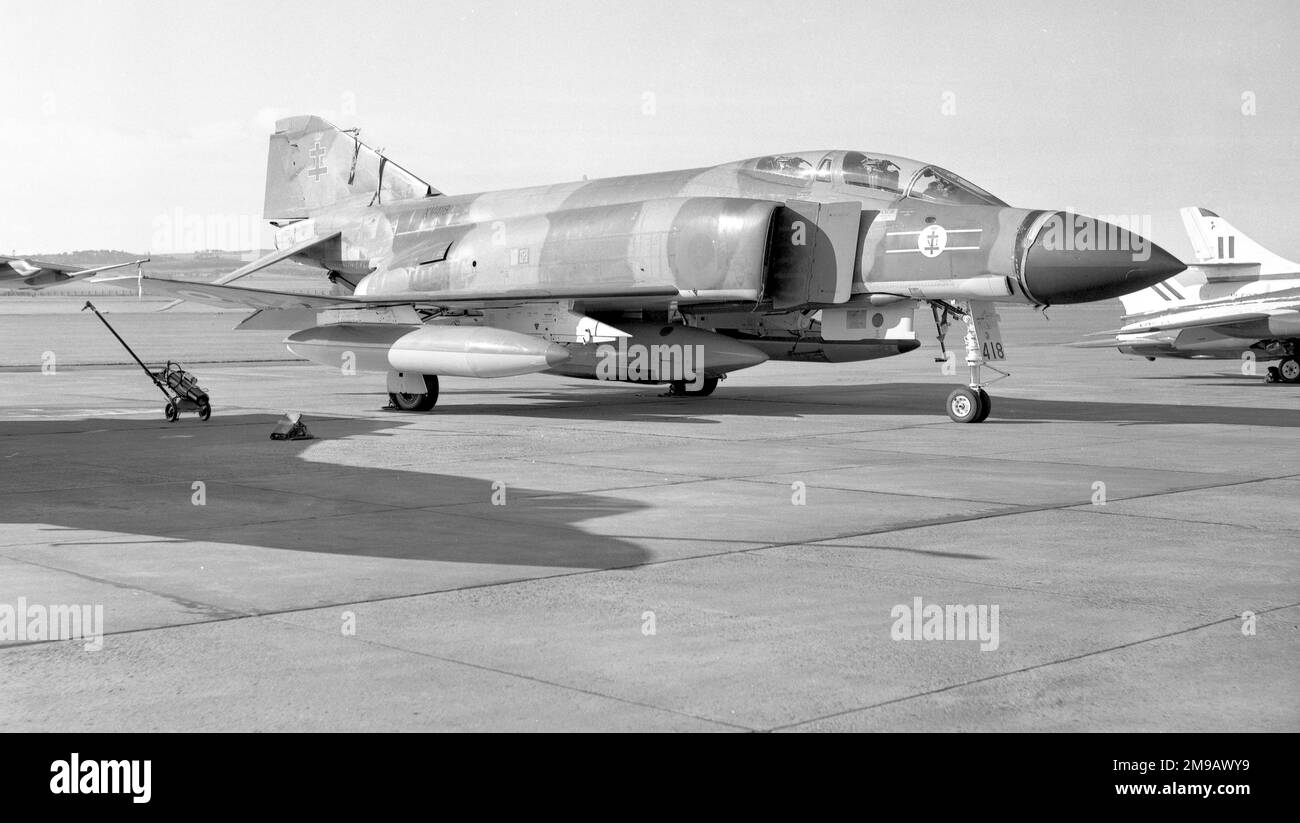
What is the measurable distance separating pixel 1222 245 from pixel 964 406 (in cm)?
1232

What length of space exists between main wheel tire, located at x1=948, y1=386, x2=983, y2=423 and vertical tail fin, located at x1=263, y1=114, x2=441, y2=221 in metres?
9.91

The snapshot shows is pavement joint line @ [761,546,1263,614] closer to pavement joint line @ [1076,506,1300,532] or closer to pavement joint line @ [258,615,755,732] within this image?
pavement joint line @ [1076,506,1300,532]

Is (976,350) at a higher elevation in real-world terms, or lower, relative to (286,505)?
higher

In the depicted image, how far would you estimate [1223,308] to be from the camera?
24172 mm

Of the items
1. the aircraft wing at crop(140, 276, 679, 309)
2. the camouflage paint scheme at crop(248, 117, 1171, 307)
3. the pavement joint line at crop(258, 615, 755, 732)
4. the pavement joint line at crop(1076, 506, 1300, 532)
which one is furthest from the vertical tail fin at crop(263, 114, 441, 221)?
the pavement joint line at crop(258, 615, 755, 732)

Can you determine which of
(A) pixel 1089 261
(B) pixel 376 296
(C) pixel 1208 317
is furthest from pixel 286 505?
(C) pixel 1208 317

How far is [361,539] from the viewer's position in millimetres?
8195

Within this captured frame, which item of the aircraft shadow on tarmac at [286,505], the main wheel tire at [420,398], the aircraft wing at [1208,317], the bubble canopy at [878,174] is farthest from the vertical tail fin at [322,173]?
the aircraft wing at [1208,317]

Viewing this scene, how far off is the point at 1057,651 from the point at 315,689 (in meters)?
3.04

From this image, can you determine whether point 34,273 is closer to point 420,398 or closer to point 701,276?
point 701,276

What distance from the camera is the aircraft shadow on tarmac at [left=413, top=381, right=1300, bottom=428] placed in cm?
1664

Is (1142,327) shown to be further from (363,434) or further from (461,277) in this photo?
(363,434)

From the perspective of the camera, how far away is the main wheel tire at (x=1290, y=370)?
2338 cm

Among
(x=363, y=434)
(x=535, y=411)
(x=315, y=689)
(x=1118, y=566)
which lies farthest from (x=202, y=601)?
(x=535, y=411)
